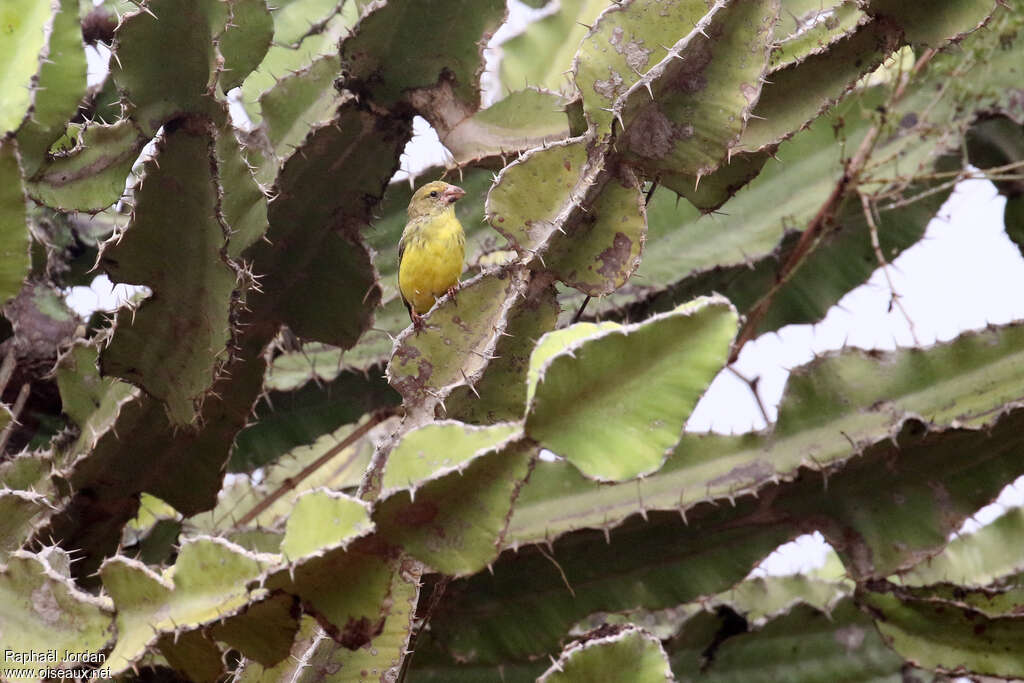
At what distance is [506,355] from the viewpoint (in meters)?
2.01

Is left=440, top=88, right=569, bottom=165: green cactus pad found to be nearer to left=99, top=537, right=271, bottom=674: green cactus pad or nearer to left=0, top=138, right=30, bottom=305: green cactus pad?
left=0, top=138, right=30, bottom=305: green cactus pad

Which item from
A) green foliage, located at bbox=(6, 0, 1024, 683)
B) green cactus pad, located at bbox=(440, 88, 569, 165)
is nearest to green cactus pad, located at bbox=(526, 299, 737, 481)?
green foliage, located at bbox=(6, 0, 1024, 683)

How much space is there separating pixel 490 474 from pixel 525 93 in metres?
1.25

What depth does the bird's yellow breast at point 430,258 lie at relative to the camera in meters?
2.84

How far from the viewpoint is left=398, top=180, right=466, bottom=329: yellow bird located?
2844 mm

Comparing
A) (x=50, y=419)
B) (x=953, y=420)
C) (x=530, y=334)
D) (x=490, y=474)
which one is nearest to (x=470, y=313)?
(x=530, y=334)

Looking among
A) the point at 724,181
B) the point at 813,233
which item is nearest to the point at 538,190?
the point at 724,181

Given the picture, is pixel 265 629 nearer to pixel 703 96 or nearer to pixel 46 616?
pixel 46 616

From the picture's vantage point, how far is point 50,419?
2.77 m

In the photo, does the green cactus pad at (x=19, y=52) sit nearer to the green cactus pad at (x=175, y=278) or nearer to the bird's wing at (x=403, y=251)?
the green cactus pad at (x=175, y=278)

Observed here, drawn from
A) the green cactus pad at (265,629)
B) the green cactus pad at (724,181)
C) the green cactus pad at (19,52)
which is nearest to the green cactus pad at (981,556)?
the green cactus pad at (724,181)

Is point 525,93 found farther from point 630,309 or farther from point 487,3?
point 630,309

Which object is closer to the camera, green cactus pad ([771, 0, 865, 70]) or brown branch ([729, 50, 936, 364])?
green cactus pad ([771, 0, 865, 70])

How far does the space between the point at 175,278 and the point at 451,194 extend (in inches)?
35.4
